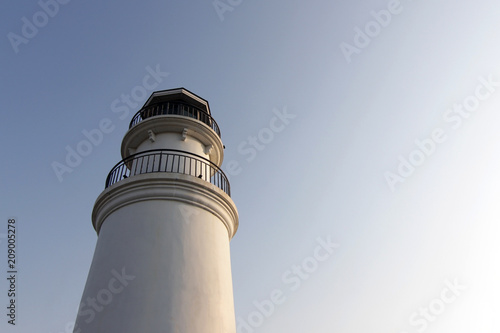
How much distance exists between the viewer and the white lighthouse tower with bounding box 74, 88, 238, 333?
10281 millimetres

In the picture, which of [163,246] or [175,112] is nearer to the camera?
[163,246]

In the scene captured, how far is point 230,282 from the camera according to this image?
12.4 metres

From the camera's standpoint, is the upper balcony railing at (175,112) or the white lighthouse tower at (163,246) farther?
the upper balcony railing at (175,112)

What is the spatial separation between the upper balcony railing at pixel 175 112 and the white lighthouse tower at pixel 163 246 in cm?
126

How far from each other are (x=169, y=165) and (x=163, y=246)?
3261 millimetres

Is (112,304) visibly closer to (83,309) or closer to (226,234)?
(83,309)

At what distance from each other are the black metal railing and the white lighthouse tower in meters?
0.03

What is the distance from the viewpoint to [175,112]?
53.3 feet

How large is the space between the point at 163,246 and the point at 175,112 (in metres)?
6.63

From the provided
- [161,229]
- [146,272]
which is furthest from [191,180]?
[146,272]

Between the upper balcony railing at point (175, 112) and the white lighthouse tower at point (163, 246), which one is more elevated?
the upper balcony railing at point (175, 112)

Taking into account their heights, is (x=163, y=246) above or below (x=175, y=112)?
below

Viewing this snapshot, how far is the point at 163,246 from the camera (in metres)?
11.3

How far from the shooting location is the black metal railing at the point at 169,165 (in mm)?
13602
